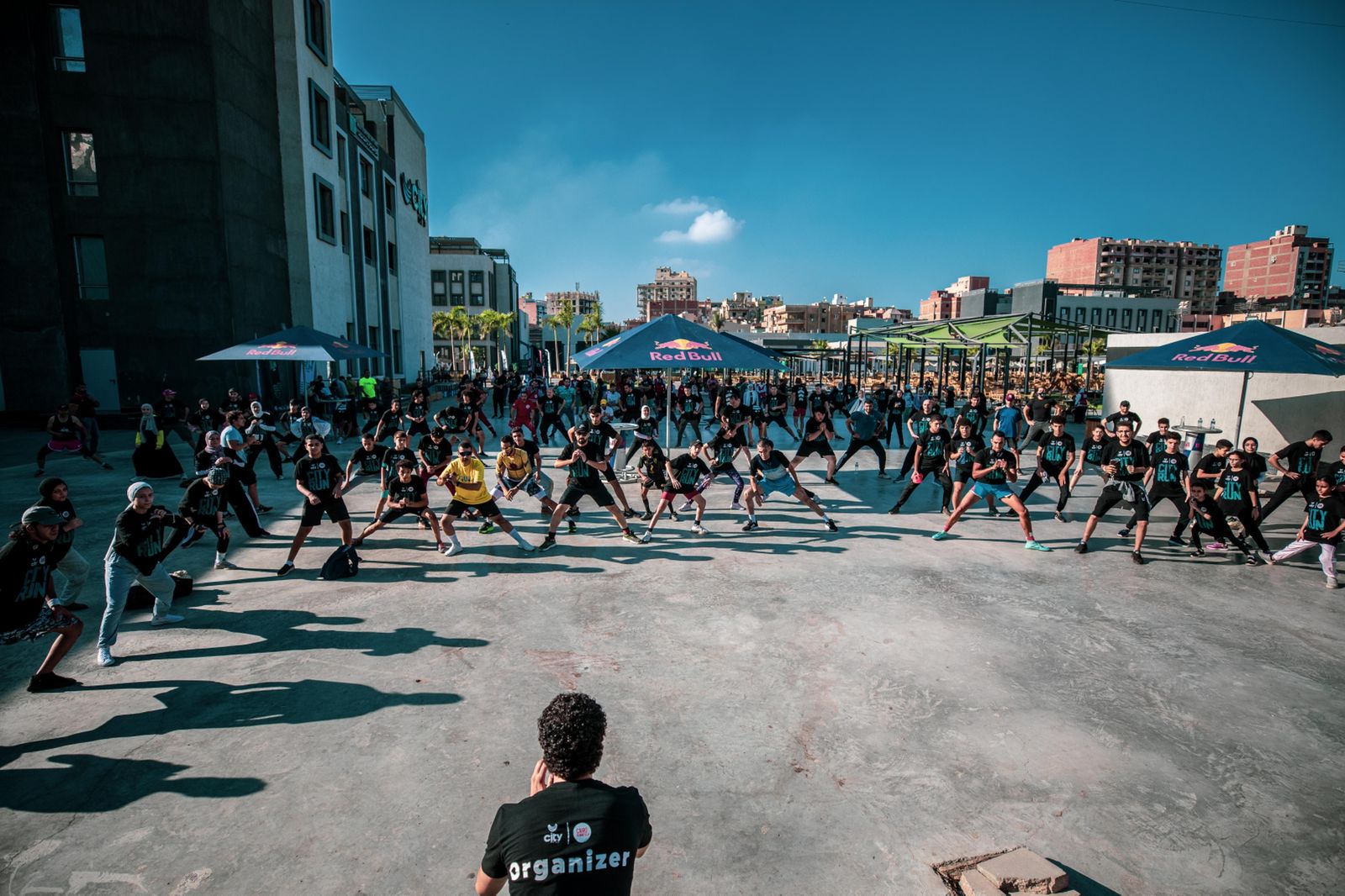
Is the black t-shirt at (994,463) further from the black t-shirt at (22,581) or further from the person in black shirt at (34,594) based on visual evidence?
the black t-shirt at (22,581)

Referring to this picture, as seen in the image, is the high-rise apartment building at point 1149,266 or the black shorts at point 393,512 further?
the high-rise apartment building at point 1149,266

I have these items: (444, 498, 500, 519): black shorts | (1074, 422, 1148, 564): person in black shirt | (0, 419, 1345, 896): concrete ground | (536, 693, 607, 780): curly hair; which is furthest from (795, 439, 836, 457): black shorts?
(536, 693, 607, 780): curly hair

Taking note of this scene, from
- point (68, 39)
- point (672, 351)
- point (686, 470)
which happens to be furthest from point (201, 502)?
point (68, 39)

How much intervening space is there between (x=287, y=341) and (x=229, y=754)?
13.7 metres

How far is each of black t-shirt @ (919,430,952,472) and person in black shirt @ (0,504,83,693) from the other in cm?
1095

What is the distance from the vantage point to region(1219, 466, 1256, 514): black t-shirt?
8859 mm

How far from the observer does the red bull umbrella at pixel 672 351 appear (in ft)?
38.3

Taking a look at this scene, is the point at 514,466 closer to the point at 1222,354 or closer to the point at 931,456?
the point at 931,456

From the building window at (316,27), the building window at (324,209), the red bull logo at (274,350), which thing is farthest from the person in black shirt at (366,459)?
the building window at (316,27)

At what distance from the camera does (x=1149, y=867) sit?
3.73 meters

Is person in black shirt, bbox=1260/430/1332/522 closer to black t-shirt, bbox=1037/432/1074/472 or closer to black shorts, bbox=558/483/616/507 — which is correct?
black t-shirt, bbox=1037/432/1074/472

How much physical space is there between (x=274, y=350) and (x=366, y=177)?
80.1ft

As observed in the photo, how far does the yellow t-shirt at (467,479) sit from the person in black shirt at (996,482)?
257 inches

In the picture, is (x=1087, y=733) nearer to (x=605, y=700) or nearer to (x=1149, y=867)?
(x=1149, y=867)
